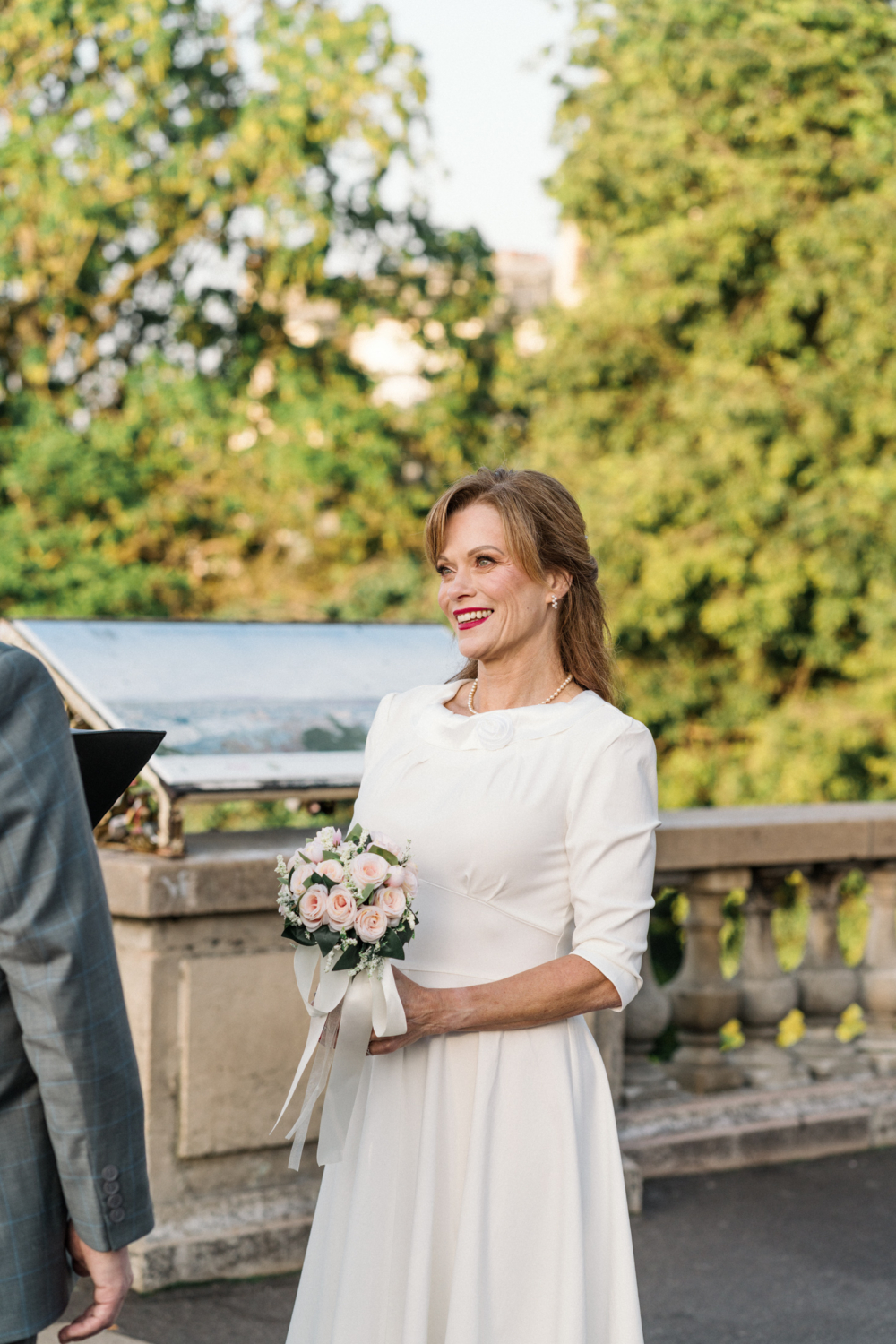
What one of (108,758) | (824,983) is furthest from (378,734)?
(824,983)

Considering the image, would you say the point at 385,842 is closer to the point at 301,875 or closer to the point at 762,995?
the point at 301,875

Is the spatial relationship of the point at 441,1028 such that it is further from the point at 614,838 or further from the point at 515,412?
the point at 515,412

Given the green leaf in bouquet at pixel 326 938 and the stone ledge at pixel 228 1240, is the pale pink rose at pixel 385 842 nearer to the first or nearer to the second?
the green leaf in bouquet at pixel 326 938

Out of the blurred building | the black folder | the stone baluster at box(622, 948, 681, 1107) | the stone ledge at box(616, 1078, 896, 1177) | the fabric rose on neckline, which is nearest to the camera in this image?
the black folder

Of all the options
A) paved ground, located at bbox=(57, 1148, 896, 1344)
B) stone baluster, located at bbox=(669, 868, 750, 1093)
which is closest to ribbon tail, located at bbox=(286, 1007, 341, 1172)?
paved ground, located at bbox=(57, 1148, 896, 1344)

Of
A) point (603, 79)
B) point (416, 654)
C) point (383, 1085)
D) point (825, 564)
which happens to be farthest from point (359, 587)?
point (383, 1085)

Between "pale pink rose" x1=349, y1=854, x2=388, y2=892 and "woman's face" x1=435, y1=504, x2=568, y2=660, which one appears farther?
"woman's face" x1=435, y1=504, x2=568, y2=660

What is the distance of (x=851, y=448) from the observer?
12.6 meters

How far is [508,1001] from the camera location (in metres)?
2.23

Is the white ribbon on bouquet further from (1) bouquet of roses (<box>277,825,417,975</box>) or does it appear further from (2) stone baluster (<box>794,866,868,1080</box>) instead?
(2) stone baluster (<box>794,866,868,1080</box>)

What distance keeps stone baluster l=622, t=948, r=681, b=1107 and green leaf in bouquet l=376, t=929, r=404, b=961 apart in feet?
8.23

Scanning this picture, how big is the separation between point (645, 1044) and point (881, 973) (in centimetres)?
104

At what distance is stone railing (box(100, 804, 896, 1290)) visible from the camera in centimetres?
354

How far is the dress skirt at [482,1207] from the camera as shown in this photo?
7.21ft
